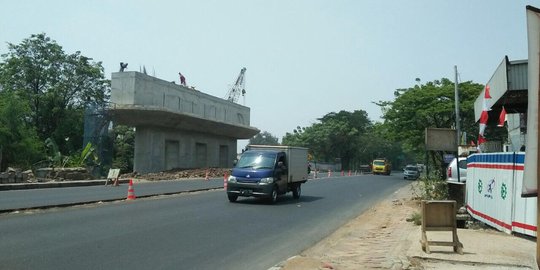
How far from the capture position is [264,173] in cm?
1838

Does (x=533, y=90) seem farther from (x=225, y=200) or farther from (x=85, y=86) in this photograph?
(x=85, y=86)

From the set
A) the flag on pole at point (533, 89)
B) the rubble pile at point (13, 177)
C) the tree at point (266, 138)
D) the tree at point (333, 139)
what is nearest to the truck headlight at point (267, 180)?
the flag on pole at point (533, 89)

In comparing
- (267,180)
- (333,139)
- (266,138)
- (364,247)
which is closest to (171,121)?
(267,180)

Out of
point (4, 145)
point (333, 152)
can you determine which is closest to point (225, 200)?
point (4, 145)

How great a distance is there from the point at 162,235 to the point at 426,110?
32.8 m

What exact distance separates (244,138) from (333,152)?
29.9 metres

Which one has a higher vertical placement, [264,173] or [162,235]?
[264,173]

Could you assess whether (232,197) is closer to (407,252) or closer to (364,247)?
(364,247)

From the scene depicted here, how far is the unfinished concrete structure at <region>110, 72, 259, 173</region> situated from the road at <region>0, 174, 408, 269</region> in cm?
2653

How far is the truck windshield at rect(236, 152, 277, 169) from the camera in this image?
18953 mm

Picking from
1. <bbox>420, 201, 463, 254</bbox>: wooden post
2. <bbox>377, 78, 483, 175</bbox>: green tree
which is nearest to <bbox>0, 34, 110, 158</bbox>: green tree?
<bbox>377, 78, 483, 175</bbox>: green tree

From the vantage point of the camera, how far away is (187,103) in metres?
49.6

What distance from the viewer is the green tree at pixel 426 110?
39.6m

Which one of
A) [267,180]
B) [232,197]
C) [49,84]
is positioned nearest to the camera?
[267,180]
